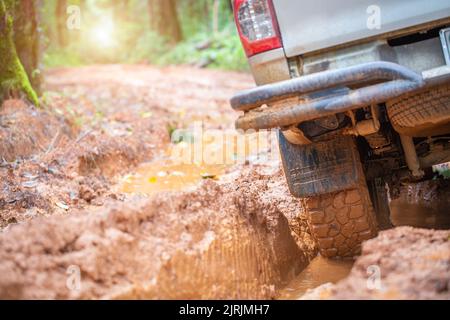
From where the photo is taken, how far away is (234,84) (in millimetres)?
13938

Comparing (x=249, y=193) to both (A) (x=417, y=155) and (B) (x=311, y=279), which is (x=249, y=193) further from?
(A) (x=417, y=155)

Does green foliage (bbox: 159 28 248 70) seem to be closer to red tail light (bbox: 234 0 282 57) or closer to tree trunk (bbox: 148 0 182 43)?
tree trunk (bbox: 148 0 182 43)

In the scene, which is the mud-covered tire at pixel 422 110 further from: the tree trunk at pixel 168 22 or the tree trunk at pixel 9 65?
the tree trunk at pixel 168 22

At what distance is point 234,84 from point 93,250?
38.4 feet

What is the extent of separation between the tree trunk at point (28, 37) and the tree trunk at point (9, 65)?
49cm

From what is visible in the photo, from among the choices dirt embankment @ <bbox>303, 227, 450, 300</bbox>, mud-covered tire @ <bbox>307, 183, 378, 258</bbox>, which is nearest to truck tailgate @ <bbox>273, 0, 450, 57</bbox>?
mud-covered tire @ <bbox>307, 183, 378, 258</bbox>

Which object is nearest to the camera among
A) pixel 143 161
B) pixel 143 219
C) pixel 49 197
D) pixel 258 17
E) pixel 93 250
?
pixel 93 250

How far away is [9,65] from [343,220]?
515cm

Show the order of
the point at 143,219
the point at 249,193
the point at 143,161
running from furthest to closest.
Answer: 1. the point at 143,161
2. the point at 249,193
3. the point at 143,219

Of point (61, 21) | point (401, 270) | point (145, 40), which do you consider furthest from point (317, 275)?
point (61, 21)

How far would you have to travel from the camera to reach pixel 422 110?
2.89 m

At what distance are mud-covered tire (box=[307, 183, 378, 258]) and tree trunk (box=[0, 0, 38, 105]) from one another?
188 inches

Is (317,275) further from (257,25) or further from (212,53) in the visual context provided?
(212,53)
